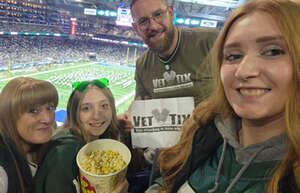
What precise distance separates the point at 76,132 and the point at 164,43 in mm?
854

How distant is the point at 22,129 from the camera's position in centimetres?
81

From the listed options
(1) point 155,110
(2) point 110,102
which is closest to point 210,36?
(1) point 155,110

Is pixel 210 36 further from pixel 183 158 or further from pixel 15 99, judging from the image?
pixel 15 99

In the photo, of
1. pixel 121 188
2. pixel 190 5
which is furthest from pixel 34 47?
pixel 190 5

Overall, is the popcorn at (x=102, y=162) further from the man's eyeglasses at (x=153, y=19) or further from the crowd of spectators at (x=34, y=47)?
the crowd of spectators at (x=34, y=47)

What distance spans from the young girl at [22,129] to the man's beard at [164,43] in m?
0.75

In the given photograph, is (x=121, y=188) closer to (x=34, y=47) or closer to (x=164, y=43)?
(x=164, y=43)

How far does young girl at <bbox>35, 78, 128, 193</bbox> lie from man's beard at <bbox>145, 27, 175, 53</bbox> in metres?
0.44

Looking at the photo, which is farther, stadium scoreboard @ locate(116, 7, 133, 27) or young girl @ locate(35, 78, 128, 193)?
stadium scoreboard @ locate(116, 7, 133, 27)

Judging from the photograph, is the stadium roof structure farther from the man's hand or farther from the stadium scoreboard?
the man's hand

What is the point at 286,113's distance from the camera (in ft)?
1.70

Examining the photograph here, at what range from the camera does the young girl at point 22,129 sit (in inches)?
29.9

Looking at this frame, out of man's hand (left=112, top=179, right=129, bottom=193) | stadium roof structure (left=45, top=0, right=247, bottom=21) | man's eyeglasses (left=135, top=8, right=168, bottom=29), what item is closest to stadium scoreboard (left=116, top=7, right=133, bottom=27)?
stadium roof structure (left=45, top=0, right=247, bottom=21)

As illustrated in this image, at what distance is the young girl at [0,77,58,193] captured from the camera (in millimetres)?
760
